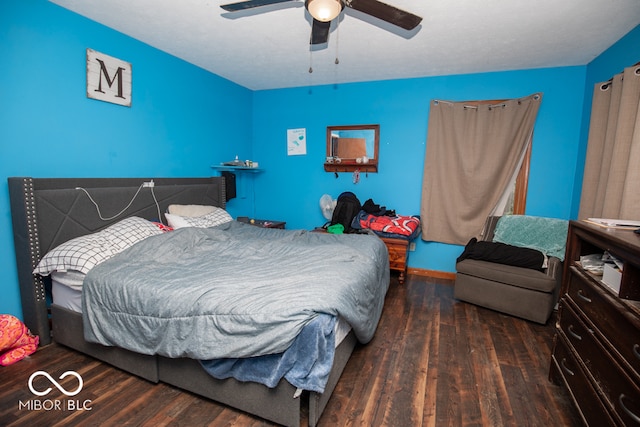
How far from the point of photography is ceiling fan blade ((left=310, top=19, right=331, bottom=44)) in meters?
1.98

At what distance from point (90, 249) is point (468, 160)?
378 centimetres

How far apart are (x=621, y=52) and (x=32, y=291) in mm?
4960

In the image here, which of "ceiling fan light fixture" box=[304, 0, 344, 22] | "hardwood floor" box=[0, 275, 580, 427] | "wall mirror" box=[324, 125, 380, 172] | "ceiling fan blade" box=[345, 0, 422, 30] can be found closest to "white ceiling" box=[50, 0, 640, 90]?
"ceiling fan blade" box=[345, 0, 422, 30]

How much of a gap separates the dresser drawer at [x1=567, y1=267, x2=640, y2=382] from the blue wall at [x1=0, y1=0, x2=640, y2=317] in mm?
2179

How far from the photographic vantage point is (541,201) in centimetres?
346

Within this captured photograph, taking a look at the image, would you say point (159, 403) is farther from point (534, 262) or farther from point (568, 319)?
point (534, 262)

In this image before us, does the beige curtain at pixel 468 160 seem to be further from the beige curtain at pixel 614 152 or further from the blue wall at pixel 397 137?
the beige curtain at pixel 614 152

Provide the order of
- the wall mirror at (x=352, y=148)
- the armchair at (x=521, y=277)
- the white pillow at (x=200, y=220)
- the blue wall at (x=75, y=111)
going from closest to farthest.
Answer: the blue wall at (x=75, y=111), the armchair at (x=521, y=277), the white pillow at (x=200, y=220), the wall mirror at (x=352, y=148)

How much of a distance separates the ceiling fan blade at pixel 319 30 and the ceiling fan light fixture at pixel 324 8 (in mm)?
226

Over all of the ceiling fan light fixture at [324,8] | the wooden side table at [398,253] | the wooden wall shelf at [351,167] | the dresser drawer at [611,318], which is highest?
the ceiling fan light fixture at [324,8]

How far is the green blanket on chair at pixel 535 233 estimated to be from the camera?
2.93m

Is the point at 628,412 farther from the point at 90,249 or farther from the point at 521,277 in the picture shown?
the point at 90,249

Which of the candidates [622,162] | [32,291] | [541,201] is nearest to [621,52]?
[622,162]

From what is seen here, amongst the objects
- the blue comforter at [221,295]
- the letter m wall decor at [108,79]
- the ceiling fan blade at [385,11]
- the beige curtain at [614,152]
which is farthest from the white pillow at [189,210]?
the beige curtain at [614,152]
